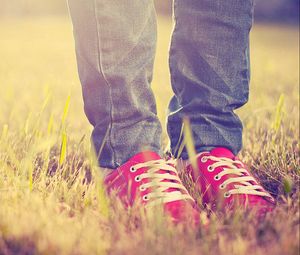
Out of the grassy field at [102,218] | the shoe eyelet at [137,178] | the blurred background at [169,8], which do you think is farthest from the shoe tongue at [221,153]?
the blurred background at [169,8]

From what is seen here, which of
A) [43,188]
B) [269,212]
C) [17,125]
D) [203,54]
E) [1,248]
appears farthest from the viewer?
[17,125]

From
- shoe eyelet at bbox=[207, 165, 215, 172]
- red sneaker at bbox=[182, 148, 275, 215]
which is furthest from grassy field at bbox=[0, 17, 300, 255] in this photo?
shoe eyelet at bbox=[207, 165, 215, 172]

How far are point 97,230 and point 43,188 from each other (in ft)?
0.88

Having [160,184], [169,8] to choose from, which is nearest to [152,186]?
[160,184]

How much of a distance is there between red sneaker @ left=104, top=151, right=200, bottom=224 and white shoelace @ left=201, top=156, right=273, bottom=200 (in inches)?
4.0

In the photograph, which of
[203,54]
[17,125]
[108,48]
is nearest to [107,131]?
[108,48]

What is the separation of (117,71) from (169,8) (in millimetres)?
14935

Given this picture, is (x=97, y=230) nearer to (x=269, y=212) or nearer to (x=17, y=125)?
(x=269, y=212)

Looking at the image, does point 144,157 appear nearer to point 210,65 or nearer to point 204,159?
point 204,159

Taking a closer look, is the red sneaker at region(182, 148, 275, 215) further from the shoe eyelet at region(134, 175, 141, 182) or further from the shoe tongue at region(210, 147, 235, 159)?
the shoe eyelet at region(134, 175, 141, 182)

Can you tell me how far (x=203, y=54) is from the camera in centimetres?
132

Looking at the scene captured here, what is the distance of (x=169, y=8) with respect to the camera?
1565 centimetres

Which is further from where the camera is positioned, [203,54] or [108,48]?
[203,54]

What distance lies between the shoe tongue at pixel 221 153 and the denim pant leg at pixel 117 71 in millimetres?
152
